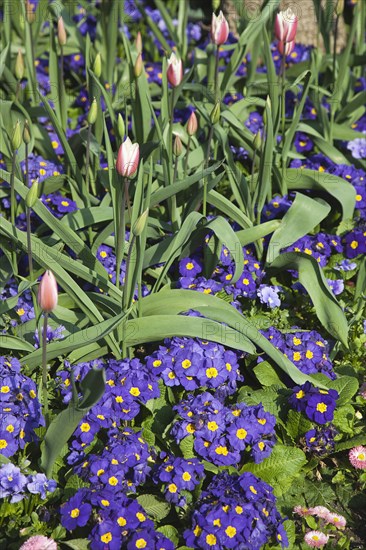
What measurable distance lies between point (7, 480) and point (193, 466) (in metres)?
0.58

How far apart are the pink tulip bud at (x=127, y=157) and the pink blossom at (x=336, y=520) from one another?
126 cm

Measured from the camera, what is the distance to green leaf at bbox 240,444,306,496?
2570 millimetres

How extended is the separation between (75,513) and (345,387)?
1135 mm

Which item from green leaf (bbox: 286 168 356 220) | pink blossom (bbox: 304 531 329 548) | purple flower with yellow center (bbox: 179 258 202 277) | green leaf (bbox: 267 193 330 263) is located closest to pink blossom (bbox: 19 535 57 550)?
pink blossom (bbox: 304 531 329 548)

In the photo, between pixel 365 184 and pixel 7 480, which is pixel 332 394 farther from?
pixel 365 184

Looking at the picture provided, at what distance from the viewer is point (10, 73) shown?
13.2 ft

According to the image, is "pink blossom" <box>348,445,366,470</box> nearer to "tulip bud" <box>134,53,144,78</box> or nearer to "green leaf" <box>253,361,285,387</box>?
"green leaf" <box>253,361,285,387</box>

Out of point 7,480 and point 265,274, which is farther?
point 265,274

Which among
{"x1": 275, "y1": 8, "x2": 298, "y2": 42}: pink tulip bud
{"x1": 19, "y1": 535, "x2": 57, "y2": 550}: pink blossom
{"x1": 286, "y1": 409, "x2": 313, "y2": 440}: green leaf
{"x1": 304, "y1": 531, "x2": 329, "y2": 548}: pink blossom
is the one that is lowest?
{"x1": 304, "y1": 531, "x2": 329, "y2": 548}: pink blossom

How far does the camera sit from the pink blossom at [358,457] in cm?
265

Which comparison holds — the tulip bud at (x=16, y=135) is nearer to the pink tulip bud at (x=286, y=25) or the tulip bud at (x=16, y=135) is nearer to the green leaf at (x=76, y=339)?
the green leaf at (x=76, y=339)

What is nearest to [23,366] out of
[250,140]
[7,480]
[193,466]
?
[7,480]

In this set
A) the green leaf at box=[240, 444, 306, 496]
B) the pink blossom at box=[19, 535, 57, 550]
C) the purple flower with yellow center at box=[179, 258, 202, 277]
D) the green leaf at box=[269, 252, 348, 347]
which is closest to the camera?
the pink blossom at box=[19, 535, 57, 550]

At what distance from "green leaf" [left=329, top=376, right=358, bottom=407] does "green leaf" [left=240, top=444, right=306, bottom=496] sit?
0.98 ft
